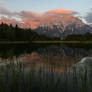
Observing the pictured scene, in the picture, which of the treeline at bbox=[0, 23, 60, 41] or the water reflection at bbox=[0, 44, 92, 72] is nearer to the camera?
the water reflection at bbox=[0, 44, 92, 72]

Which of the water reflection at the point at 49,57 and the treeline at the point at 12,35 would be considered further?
the treeline at the point at 12,35

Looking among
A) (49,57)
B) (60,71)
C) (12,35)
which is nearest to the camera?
(60,71)

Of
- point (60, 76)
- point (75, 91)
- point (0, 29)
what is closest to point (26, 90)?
point (75, 91)

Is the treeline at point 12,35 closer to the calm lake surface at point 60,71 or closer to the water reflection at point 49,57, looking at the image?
the water reflection at point 49,57

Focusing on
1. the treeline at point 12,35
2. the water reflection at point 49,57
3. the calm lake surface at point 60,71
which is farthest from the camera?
the treeline at point 12,35

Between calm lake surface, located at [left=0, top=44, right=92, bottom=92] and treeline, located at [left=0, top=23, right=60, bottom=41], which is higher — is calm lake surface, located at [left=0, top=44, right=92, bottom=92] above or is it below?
below

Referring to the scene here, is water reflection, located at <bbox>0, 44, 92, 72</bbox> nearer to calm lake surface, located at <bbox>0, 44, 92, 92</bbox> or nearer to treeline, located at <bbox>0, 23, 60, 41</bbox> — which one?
calm lake surface, located at <bbox>0, 44, 92, 92</bbox>

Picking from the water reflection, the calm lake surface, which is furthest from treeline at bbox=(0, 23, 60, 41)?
the calm lake surface

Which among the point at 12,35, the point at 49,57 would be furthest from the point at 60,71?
the point at 12,35

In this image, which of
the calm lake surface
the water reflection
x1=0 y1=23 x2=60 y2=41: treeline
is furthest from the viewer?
x1=0 y1=23 x2=60 y2=41: treeline

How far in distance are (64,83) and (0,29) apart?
14047cm

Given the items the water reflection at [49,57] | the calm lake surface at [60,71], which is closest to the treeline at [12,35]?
the water reflection at [49,57]

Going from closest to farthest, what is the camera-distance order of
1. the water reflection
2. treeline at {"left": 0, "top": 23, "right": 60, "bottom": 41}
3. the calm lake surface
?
the calm lake surface → the water reflection → treeline at {"left": 0, "top": 23, "right": 60, "bottom": 41}

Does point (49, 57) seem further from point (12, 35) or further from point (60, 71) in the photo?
point (12, 35)
